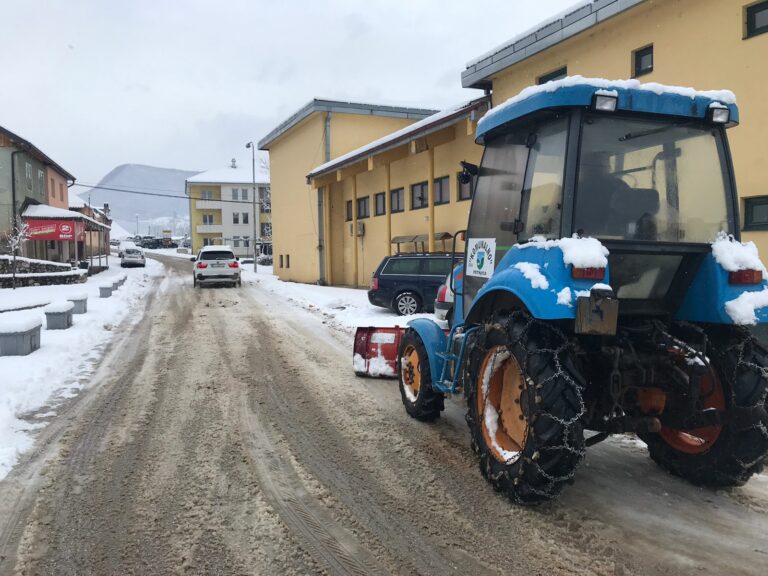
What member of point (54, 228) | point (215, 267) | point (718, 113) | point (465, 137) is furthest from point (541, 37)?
point (54, 228)

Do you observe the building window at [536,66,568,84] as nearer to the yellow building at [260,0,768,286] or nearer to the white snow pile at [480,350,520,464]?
the yellow building at [260,0,768,286]

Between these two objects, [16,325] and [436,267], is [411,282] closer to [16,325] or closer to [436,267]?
[436,267]

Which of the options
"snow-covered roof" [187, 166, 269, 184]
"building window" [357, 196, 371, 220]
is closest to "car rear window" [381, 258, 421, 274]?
"building window" [357, 196, 371, 220]

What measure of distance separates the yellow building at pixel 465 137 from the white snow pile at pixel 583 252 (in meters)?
6.96

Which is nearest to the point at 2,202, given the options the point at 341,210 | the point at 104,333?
the point at 341,210

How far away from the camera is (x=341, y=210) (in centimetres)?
2512

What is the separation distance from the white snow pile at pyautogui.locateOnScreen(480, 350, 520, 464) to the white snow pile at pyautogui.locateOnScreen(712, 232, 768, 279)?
1465 millimetres

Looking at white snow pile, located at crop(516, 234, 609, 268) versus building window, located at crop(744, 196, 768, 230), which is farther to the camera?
building window, located at crop(744, 196, 768, 230)

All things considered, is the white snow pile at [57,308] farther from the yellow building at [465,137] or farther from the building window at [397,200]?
the building window at [397,200]

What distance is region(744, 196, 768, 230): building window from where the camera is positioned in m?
8.48

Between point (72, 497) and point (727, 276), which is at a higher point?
point (727, 276)

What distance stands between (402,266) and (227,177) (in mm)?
61562

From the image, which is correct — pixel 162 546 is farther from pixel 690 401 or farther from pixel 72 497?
pixel 690 401

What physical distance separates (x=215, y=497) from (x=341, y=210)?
21974 millimetres
